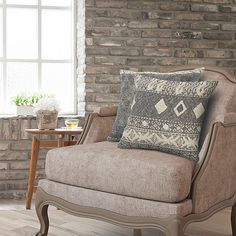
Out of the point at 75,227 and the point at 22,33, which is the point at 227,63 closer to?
the point at 22,33

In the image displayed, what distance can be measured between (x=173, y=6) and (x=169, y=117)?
5.94ft

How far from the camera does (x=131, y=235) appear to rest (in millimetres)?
2678

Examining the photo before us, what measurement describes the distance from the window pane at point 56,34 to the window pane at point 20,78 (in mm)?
161

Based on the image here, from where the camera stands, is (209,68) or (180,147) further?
(209,68)

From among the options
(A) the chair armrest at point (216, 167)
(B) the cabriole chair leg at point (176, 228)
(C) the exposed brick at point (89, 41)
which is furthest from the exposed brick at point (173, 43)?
(B) the cabriole chair leg at point (176, 228)

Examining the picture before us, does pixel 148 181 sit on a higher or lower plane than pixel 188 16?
lower

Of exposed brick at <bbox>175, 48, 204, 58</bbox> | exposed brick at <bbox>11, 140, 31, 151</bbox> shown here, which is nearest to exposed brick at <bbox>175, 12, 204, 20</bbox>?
exposed brick at <bbox>175, 48, 204, 58</bbox>

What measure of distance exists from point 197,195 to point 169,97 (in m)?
0.52

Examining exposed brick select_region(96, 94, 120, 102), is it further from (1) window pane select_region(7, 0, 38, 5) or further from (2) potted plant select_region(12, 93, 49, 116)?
(1) window pane select_region(7, 0, 38, 5)

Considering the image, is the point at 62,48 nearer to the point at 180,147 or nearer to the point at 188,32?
the point at 188,32

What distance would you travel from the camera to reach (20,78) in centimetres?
395

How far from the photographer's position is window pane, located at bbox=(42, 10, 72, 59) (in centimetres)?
398

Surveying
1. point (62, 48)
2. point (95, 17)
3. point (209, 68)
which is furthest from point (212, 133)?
point (62, 48)

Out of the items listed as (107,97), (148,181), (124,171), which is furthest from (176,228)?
(107,97)
